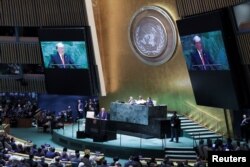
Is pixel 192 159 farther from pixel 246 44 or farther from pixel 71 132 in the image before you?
pixel 71 132

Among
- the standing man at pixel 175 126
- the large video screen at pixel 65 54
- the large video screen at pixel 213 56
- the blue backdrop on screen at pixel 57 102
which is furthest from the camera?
the blue backdrop on screen at pixel 57 102

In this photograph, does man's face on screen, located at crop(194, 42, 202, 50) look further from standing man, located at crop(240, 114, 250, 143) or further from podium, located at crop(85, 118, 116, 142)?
podium, located at crop(85, 118, 116, 142)

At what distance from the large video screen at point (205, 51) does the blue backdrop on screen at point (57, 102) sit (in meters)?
10.8

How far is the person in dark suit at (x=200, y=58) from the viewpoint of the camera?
19703mm

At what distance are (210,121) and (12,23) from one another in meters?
11.6

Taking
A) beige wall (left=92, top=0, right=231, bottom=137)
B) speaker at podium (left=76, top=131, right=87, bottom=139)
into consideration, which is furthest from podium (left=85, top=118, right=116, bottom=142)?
beige wall (left=92, top=0, right=231, bottom=137)

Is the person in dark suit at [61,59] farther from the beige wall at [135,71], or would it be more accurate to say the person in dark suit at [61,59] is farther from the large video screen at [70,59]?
the beige wall at [135,71]

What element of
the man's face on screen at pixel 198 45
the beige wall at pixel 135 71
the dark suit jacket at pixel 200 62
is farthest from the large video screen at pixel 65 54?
the man's face on screen at pixel 198 45

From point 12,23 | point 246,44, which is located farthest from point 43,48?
point 246,44

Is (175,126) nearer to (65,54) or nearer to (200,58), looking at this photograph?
(200,58)

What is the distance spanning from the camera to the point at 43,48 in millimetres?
25484

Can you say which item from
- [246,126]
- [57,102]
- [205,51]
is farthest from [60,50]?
[246,126]

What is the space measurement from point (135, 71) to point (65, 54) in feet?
11.8

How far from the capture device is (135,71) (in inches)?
964
